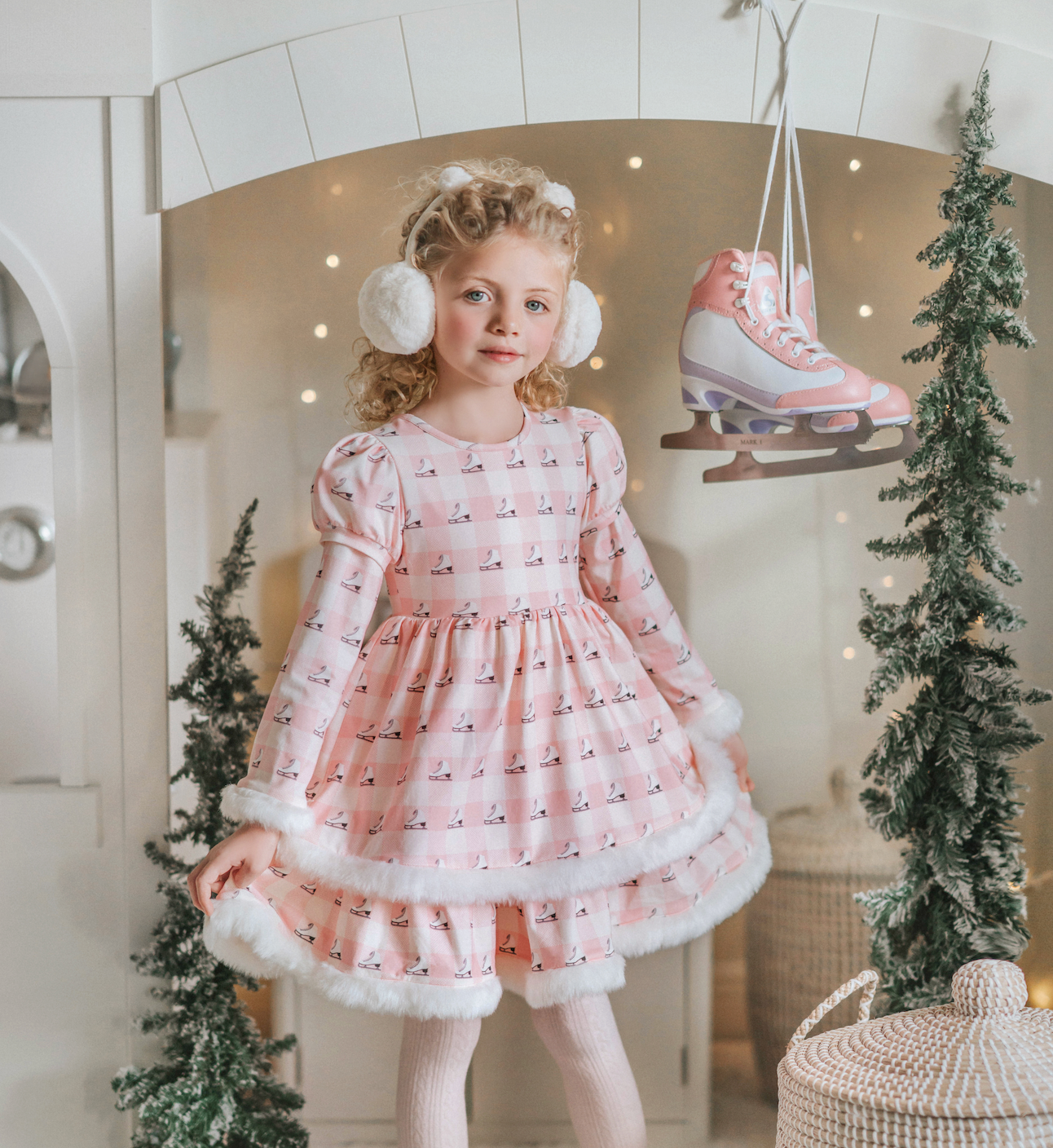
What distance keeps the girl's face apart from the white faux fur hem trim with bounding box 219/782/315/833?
0.63m

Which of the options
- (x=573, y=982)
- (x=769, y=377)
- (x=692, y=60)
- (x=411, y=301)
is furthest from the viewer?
(x=692, y=60)

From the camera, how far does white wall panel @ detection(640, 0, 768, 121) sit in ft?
5.68

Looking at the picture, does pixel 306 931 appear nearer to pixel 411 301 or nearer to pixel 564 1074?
pixel 564 1074

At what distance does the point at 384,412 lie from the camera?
1564 mm

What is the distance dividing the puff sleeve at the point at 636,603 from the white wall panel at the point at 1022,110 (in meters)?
0.88

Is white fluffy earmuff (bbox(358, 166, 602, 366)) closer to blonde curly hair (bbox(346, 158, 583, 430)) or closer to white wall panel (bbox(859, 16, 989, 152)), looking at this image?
blonde curly hair (bbox(346, 158, 583, 430))

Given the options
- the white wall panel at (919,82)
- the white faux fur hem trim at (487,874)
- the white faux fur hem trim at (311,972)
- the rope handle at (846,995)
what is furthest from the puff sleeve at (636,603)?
the white wall panel at (919,82)

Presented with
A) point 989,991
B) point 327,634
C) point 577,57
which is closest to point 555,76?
point 577,57

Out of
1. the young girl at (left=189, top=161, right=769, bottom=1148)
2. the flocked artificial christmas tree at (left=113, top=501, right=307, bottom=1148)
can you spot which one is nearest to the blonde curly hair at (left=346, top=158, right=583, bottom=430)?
the young girl at (left=189, top=161, right=769, bottom=1148)

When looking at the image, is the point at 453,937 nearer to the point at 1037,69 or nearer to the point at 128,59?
the point at 128,59

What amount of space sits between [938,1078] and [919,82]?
1531mm

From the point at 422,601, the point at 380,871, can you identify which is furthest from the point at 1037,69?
the point at 380,871

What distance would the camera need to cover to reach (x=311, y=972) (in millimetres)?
1343

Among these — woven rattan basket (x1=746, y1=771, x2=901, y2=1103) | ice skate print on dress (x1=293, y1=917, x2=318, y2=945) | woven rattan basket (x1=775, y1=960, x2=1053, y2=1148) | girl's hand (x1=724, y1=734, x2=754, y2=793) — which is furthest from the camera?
woven rattan basket (x1=746, y1=771, x2=901, y2=1103)
